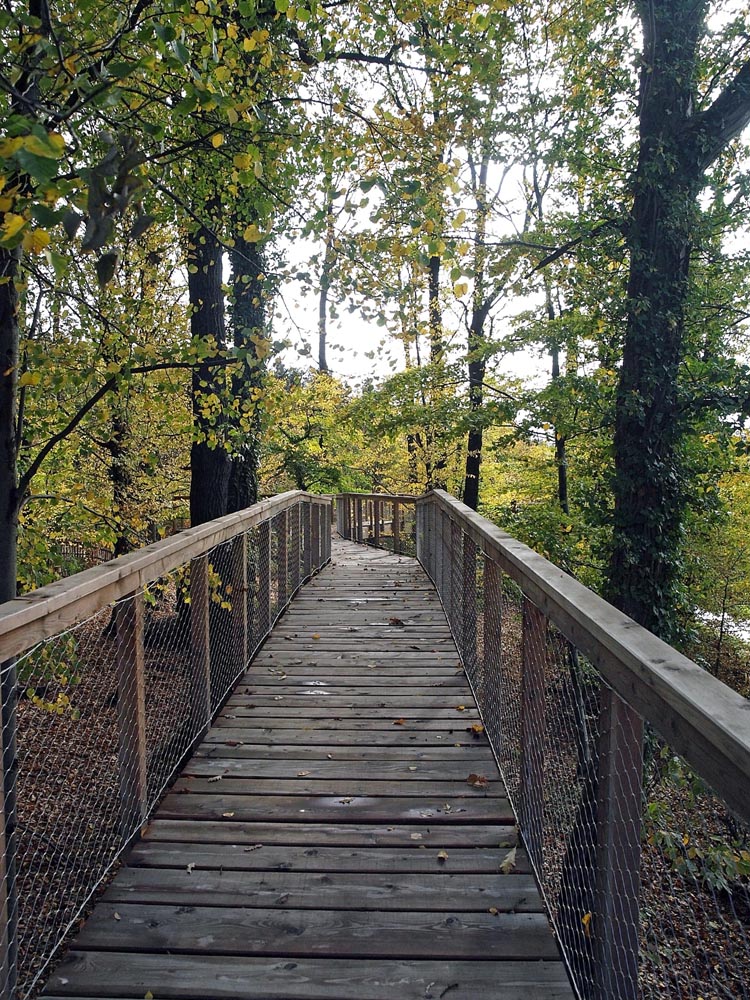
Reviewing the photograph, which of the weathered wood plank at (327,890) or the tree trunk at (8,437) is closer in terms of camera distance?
the weathered wood plank at (327,890)

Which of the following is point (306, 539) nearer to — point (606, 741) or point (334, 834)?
point (334, 834)

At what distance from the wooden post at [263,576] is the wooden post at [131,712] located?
2723mm

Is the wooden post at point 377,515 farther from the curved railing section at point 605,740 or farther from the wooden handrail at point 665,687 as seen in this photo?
the wooden handrail at point 665,687

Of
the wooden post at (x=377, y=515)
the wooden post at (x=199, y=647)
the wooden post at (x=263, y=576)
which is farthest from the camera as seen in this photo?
the wooden post at (x=377, y=515)

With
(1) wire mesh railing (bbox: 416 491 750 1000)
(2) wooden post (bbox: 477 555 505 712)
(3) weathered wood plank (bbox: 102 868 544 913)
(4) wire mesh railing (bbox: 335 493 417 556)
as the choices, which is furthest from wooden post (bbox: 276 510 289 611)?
(4) wire mesh railing (bbox: 335 493 417 556)

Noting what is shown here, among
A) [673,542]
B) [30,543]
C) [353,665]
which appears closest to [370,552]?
[673,542]

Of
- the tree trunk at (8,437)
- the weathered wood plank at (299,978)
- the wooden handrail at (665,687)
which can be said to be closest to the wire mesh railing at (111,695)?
the weathered wood plank at (299,978)

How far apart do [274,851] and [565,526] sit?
394 inches

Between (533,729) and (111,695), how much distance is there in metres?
5.64

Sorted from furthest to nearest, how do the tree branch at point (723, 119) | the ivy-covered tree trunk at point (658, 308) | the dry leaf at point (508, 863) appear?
the ivy-covered tree trunk at point (658, 308)
the tree branch at point (723, 119)
the dry leaf at point (508, 863)

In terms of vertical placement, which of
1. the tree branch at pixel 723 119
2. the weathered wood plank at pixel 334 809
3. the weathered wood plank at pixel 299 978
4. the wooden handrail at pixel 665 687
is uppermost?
the tree branch at pixel 723 119

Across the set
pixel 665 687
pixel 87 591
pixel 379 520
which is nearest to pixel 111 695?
pixel 87 591

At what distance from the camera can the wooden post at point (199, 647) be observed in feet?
11.9

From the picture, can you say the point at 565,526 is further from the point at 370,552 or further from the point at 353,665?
the point at 353,665
